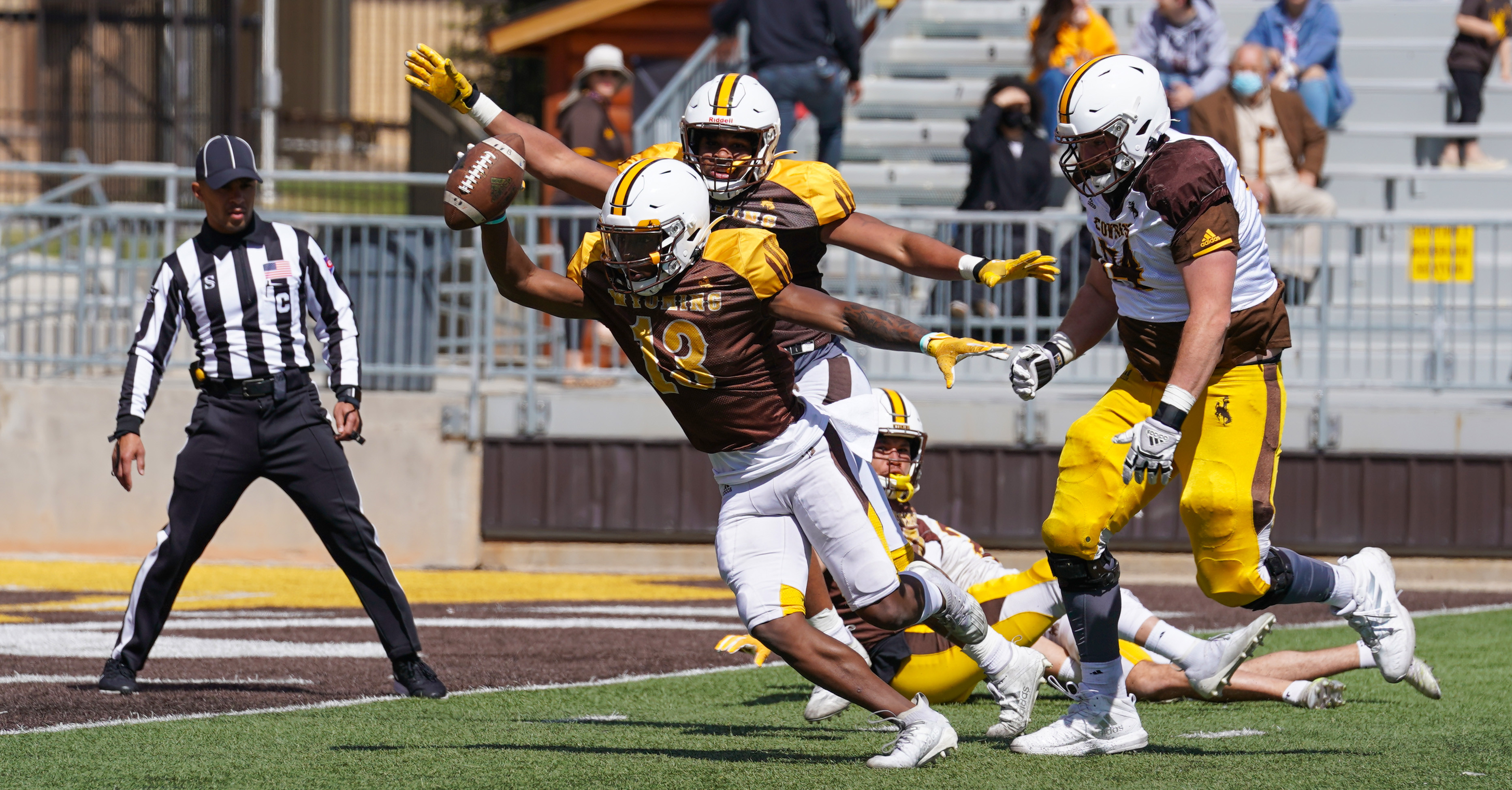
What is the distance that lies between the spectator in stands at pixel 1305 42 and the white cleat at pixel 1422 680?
31.2 ft

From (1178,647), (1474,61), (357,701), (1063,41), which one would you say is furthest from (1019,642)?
(1474,61)

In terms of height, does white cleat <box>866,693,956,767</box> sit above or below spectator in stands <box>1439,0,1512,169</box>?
below

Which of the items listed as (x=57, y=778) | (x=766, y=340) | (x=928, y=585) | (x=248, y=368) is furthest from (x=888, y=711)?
(x=248, y=368)

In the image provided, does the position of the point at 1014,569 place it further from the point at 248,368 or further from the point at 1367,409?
the point at 248,368

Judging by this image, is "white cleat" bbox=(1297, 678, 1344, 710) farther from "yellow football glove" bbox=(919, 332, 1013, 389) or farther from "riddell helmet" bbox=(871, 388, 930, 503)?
"yellow football glove" bbox=(919, 332, 1013, 389)

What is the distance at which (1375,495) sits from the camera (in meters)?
12.1

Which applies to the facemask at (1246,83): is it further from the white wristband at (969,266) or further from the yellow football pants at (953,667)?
the white wristband at (969,266)

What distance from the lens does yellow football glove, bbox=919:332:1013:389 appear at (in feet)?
17.6

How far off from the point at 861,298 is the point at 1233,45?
667 cm

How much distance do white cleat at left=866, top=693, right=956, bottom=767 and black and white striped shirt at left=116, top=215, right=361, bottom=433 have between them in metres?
2.91

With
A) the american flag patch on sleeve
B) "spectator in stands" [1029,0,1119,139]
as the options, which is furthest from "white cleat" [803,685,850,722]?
"spectator in stands" [1029,0,1119,139]

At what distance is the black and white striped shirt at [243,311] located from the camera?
7535 mm

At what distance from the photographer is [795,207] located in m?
6.45

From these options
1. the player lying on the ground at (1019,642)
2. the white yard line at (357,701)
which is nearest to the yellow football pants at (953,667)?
the player lying on the ground at (1019,642)
